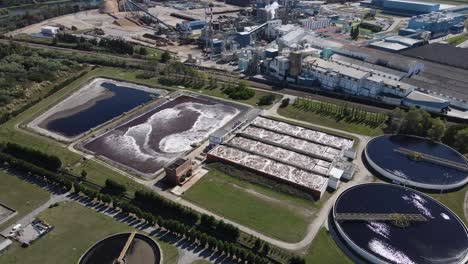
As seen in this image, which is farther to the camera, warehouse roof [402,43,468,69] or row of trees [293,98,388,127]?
warehouse roof [402,43,468,69]

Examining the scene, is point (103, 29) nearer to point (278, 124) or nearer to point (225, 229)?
point (278, 124)

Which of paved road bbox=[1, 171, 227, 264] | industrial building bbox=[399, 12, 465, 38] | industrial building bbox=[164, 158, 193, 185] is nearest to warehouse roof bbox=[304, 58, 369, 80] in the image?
industrial building bbox=[164, 158, 193, 185]

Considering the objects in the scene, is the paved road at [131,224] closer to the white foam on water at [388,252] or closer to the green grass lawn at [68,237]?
the green grass lawn at [68,237]

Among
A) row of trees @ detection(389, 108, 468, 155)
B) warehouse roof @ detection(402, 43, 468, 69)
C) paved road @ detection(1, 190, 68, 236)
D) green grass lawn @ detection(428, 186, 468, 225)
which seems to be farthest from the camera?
warehouse roof @ detection(402, 43, 468, 69)

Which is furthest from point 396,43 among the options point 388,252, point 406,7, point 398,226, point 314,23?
point 388,252

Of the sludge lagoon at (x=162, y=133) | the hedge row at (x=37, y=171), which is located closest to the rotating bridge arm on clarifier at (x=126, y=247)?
the sludge lagoon at (x=162, y=133)

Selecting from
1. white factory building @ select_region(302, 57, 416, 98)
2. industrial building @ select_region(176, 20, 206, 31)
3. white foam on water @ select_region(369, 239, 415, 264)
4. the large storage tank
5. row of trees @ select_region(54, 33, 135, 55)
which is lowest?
white foam on water @ select_region(369, 239, 415, 264)

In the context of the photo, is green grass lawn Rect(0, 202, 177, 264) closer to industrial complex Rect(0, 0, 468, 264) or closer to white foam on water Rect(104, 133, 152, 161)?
industrial complex Rect(0, 0, 468, 264)
